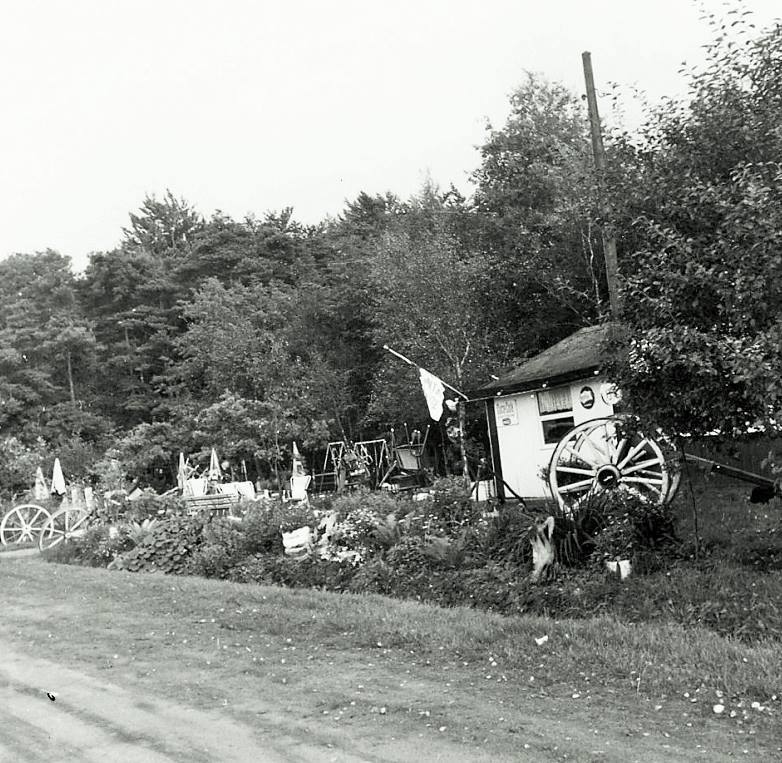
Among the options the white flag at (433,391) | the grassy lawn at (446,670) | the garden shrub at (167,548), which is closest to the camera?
the grassy lawn at (446,670)

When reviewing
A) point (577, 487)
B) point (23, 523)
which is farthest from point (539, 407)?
point (23, 523)

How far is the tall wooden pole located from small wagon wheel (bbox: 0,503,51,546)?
12.1 m

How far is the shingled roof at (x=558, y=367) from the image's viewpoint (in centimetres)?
1602

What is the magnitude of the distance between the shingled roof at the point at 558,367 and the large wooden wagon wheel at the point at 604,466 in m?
4.11

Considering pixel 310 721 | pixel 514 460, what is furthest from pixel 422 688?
pixel 514 460

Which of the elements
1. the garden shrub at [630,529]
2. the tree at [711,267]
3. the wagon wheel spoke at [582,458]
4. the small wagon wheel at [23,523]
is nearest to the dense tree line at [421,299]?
the tree at [711,267]

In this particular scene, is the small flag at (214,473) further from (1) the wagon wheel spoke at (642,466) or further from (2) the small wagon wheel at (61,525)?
(1) the wagon wheel spoke at (642,466)

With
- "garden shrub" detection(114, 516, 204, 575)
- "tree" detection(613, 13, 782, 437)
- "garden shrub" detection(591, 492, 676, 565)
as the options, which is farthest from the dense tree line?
"garden shrub" detection(114, 516, 204, 575)

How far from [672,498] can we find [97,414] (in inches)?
1485

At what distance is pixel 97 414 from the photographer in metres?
43.2

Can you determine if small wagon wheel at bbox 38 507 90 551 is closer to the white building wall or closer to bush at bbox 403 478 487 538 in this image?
the white building wall

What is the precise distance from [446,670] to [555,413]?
37.9 ft

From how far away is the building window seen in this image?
16.7 m

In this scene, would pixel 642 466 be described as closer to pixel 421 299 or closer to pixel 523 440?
pixel 523 440
